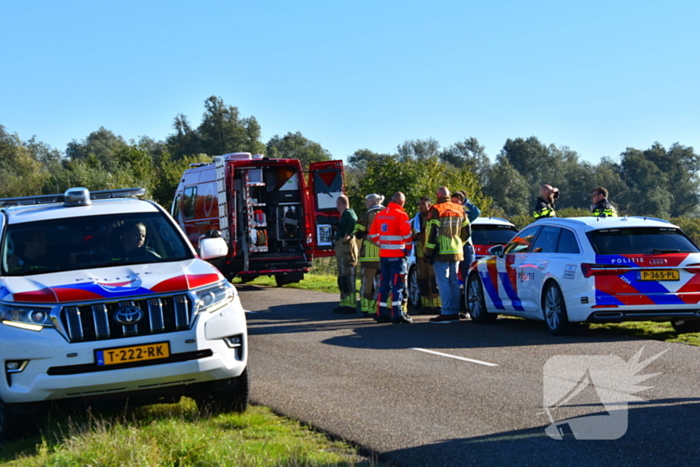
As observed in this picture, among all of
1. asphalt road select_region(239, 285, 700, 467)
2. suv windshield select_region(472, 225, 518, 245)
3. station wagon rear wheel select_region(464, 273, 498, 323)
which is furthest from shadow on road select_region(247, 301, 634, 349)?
suv windshield select_region(472, 225, 518, 245)

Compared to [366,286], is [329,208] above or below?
above

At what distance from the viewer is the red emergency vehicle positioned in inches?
789

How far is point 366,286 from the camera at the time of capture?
14.9 meters

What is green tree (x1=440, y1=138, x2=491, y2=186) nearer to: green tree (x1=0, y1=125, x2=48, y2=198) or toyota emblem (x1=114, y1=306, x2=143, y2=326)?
green tree (x1=0, y1=125, x2=48, y2=198)

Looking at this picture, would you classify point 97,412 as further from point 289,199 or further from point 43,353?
point 289,199

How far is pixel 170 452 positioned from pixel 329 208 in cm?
1474

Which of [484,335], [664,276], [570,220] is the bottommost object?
[484,335]

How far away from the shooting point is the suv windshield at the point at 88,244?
7664 millimetres

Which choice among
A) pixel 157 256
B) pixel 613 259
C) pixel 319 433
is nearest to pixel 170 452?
pixel 319 433

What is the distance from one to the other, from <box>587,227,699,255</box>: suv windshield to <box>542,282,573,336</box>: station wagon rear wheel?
817 mm

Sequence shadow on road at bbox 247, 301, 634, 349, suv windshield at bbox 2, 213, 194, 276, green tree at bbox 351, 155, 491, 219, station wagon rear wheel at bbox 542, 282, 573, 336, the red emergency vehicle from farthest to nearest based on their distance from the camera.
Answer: green tree at bbox 351, 155, 491, 219, the red emergency vehicle, station wagon rear wheel at bbox 542, 282, 573, 336, shadow on road at bbox 247, 301, 634, 349, suv windshield at bbox 2, 213, 194, 276

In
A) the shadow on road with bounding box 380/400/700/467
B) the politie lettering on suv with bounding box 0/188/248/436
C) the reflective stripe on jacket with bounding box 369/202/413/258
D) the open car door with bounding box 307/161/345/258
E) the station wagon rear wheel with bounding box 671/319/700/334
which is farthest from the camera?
the open car door with bounding box 307/161/345/258

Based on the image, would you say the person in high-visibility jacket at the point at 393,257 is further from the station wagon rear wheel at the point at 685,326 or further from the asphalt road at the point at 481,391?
the station wagon rear wheel at the point at 685,326

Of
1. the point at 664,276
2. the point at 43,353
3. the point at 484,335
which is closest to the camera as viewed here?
the point at 43,353
